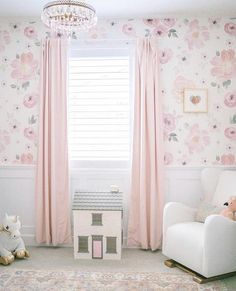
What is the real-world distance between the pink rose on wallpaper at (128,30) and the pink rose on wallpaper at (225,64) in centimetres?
95

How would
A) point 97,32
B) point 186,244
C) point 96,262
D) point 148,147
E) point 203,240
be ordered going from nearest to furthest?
1. point 203,240
2. point 186,244
3. point 96,262
4. point 148,147
5. point 97,32

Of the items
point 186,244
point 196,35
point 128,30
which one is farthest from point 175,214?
point 128,30

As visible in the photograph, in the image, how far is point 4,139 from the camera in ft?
14.3

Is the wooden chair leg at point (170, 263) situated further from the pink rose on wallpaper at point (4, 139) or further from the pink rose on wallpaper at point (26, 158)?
the pink rose on wallpaper at point (4, 139)

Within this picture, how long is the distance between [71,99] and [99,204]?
1270 millimetres

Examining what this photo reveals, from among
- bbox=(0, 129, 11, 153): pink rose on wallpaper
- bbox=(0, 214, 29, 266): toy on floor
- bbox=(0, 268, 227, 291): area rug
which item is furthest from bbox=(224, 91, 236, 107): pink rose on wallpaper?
bbox=(0, 214, 29, 266): toy on floor

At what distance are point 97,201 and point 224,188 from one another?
1300 millimetres

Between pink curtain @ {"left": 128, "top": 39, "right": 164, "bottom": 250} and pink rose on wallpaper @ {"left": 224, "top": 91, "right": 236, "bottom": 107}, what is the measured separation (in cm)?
75

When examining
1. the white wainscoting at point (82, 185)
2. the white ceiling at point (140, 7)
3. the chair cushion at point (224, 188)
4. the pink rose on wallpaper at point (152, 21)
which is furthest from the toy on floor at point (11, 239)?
the pink rose on wallpaper at point (152, 21)

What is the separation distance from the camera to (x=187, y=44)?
4219mm

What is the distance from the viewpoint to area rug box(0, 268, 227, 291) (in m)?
3.13

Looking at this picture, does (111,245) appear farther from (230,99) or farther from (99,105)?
(230,99)

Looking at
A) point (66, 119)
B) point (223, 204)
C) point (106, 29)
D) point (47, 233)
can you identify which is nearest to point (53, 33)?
point (106, 29)

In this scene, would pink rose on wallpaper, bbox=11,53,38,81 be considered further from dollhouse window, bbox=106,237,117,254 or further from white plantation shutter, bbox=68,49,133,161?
dollhouse window, bbox=106,237,117,254
